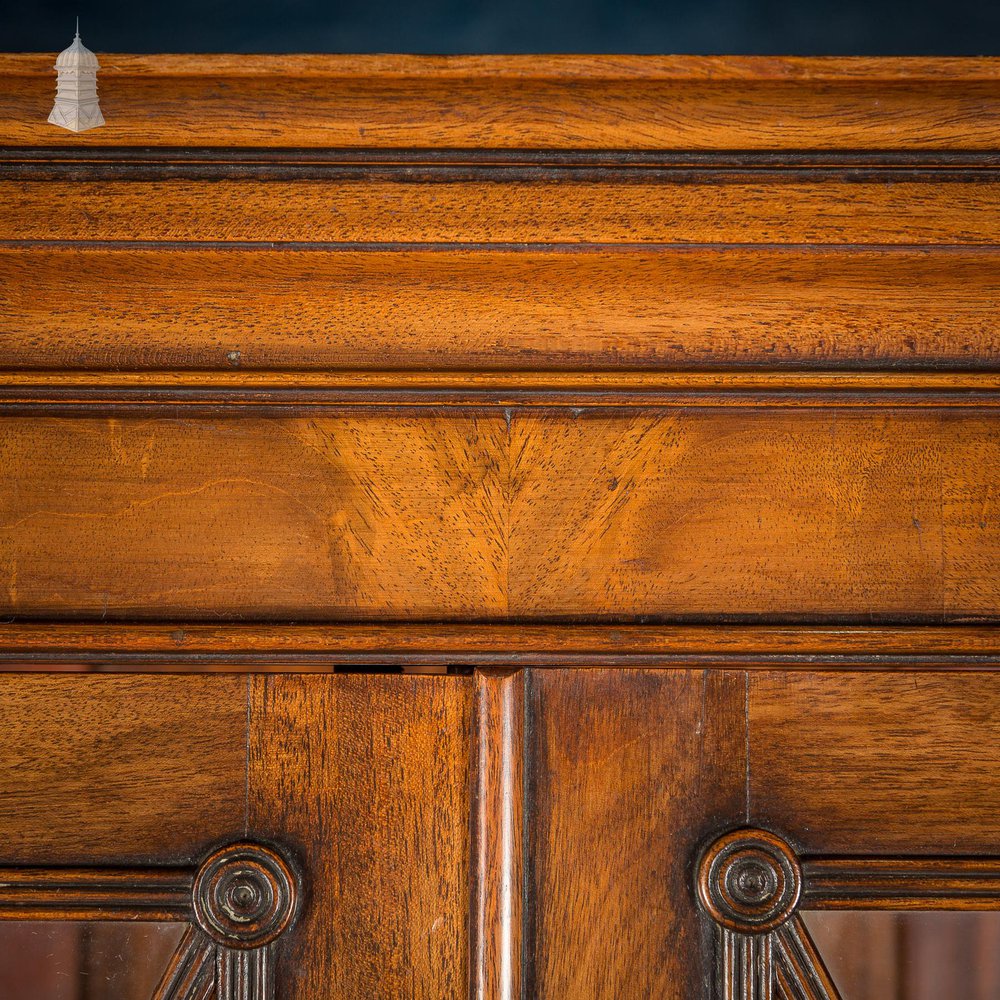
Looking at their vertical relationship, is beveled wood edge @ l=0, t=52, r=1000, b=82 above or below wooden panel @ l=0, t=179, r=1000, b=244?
above

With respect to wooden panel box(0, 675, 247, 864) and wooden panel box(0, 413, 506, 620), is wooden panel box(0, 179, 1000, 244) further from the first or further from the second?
wooden panel box(0, 675, 247, 864)

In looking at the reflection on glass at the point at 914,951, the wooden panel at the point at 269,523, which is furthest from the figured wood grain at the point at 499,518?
the reflection on glass at the point at 914,951

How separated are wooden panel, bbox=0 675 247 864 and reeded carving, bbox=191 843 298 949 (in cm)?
3

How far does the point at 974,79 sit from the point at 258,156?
604 mm

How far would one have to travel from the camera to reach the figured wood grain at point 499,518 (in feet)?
2.60

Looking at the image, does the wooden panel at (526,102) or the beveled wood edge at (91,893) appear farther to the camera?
the beveled wood edge at (91,893)

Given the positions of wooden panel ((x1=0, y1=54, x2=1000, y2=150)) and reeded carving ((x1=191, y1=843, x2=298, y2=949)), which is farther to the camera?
reeded carving ((x1=191, y1=843, x2=298, y2=949))

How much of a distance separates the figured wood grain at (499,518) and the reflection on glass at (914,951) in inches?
11.8

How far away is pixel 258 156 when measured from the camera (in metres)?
0.69

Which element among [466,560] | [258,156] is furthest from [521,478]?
[258,156]

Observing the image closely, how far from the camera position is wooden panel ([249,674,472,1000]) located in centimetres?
78

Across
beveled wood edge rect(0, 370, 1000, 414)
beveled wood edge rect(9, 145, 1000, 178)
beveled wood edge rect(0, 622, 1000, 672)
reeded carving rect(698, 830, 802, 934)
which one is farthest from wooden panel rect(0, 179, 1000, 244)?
reeded carving rect(698, 830, 802, 934)

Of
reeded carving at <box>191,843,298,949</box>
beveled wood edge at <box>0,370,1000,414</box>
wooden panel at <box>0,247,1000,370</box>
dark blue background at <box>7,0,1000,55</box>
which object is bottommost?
reeded carving at <box>191,843,298,949</box>

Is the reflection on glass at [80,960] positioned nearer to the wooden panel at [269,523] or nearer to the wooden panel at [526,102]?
the wooden panel at [269,523]
